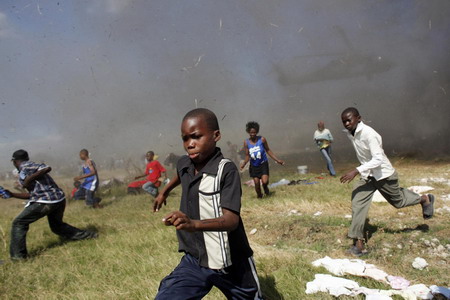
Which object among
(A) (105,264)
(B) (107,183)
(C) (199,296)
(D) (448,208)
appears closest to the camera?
(C) (199,296)

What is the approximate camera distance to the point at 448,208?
14.8 ft

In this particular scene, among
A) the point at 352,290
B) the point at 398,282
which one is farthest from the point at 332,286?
the point at 398,282

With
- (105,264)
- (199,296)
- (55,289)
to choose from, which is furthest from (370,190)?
(55,289)

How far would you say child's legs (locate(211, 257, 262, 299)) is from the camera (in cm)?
182

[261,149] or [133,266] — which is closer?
[133,266]

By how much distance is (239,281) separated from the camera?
1.82 metres

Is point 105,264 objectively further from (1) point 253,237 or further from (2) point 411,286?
(2) point 411,286

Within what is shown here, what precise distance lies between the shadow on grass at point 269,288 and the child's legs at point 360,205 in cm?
118

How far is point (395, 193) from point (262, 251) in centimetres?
170

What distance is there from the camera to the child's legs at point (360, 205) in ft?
11.2

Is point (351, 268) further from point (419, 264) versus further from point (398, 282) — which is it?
point (419, 264)

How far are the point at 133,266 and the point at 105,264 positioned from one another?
1.47 ft

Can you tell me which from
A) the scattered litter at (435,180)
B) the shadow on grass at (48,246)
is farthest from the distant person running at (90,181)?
the scattered litter at (435,180)

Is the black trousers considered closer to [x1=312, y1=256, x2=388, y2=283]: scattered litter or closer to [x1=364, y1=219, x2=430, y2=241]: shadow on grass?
[x1=312, y1=256, x2=388, y2=283]: scattered litter
